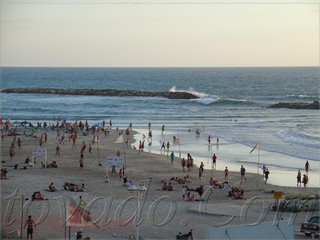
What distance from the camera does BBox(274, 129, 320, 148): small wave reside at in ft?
155

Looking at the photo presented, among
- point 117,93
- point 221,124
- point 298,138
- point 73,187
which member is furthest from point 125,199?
point 117,93

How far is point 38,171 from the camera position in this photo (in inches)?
1335

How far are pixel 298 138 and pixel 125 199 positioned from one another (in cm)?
2703

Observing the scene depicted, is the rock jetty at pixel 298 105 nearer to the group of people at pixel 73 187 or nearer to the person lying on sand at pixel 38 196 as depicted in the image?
the group of people at pixel 73 187

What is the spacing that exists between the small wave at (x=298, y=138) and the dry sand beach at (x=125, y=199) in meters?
12.0

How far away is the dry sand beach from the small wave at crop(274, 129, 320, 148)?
1203cm

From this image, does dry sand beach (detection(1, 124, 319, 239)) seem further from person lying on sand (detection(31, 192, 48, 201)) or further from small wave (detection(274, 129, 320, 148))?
small wave (detection(274, 129, 320, 148))

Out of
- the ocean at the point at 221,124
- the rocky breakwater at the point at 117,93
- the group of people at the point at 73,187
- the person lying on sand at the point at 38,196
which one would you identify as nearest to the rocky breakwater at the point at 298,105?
the ocean at the point at 221,124

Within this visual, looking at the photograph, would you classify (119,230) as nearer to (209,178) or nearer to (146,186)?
(146,186)

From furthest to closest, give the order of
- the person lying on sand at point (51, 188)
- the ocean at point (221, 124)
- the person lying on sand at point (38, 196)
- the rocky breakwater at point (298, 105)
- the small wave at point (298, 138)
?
the rocky breakwater at point (298, 105)
the small wave at point (298, 138)
the ocean at point (221, 124)
the person lying on sand at point (51, 188)
the person lying on sand at point (38, 196)

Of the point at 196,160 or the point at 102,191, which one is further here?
the point at 196,160

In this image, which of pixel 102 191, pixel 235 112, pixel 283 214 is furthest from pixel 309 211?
pixel 235 112

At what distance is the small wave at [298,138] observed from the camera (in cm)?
4722

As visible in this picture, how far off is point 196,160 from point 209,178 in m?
6.50
